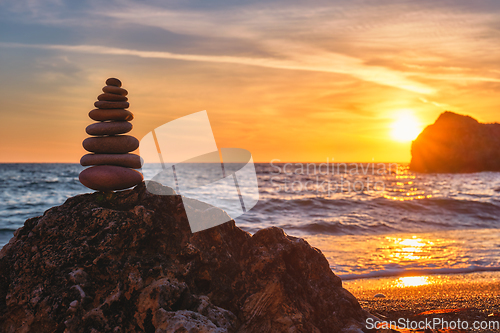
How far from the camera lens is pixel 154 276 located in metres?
2.94

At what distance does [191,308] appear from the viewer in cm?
286

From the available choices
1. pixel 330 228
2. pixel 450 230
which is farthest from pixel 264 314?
pixel 450 230

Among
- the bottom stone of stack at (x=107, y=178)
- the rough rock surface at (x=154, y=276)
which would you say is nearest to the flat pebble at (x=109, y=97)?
the bottom stone of stack at (x=107, y=178)

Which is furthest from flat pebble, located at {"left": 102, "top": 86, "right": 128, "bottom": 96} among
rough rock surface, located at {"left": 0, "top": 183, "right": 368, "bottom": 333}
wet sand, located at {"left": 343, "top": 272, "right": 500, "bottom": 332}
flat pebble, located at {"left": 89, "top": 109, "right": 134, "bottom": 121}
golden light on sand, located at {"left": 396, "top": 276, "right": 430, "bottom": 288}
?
golden light on sand, located at {"left": 396, "top": 276, "right": 430, "bottom": 288}

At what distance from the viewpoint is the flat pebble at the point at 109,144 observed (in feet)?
12.8

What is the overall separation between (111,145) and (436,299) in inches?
217

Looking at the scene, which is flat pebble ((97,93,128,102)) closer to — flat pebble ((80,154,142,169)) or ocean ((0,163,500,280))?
flat pebble ((80,154,142,169))

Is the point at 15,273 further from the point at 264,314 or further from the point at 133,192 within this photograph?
the point at 264,314

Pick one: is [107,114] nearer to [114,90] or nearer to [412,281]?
[114,90]

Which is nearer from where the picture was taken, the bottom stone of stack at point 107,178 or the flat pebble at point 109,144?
the bottom stone of stack at point 107,178

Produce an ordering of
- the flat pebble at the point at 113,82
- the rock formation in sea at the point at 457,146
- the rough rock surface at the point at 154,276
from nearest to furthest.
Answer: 1. the rough rock surface at the point at 154,276
2. the flat pebble at the point at 113,82
3. the rock formation in sea at the point at 457,146

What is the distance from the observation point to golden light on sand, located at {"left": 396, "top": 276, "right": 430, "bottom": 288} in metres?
6.44

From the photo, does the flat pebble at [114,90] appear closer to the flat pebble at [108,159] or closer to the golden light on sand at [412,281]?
the flat pebble at [108,159]

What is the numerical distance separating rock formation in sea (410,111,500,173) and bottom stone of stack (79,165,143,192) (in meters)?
80.1
